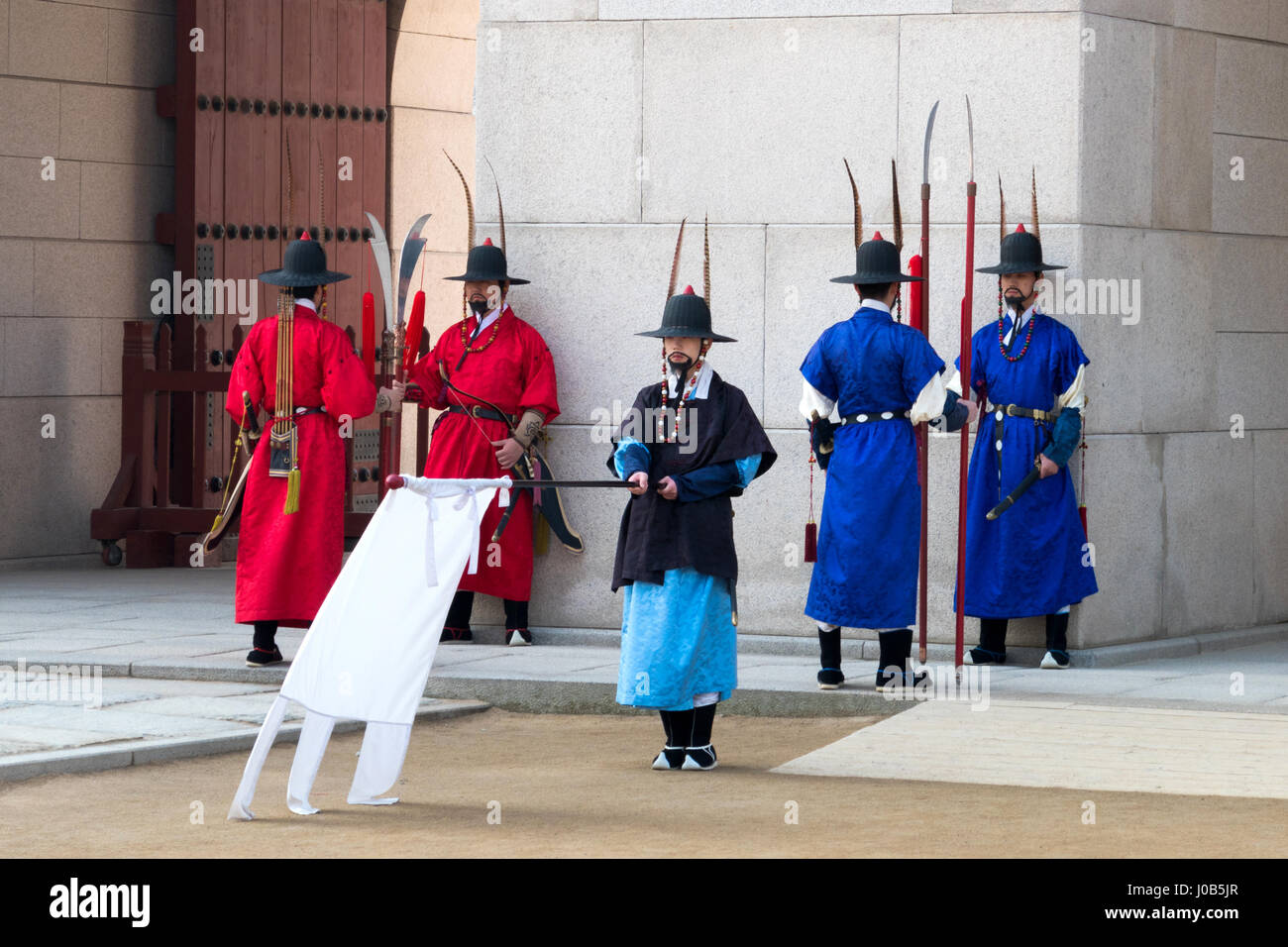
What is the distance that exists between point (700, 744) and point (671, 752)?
0.11 m

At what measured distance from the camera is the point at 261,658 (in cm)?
916

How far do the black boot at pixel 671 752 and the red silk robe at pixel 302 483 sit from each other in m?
2.49

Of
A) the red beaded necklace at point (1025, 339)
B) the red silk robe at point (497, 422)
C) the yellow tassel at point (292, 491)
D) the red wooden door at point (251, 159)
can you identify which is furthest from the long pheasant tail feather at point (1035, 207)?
the red wooden door at point (251, 159)

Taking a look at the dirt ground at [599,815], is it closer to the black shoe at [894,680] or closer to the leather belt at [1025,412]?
the black shoe at [894,680]

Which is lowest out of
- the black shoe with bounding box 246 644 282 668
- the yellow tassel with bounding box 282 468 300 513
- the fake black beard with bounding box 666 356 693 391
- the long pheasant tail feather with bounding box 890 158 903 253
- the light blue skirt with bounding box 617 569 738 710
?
the black shoe with bounding box 246 644 282 668

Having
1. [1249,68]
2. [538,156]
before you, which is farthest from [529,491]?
[1249,68]

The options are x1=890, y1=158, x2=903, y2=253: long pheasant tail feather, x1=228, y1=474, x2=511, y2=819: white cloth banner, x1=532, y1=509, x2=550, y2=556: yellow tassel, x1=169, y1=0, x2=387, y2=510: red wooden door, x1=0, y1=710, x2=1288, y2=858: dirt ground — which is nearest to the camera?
x1=0, y1=710, x2=1288, y2=858: dirt ground

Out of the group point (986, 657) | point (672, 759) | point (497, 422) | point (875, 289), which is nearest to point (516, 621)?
point (497, 422)

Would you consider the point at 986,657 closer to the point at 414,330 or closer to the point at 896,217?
the point at 896,217

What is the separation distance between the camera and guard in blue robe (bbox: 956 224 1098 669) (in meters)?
9.25

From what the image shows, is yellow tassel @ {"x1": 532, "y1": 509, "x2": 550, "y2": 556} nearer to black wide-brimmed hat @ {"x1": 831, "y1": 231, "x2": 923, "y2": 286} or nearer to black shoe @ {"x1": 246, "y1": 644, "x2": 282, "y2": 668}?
black shoe @ {"x1": 246, "y1": 644, "x2": 282, "y2": 668}

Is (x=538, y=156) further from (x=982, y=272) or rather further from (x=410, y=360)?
(x=982, y=272)

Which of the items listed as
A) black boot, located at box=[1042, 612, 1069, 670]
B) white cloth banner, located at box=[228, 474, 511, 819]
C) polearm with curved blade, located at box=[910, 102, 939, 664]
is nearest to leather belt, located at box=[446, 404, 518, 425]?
polearm with curved blade, located at box=[910, 102, 939, 664]

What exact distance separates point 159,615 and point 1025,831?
5.96 metres
